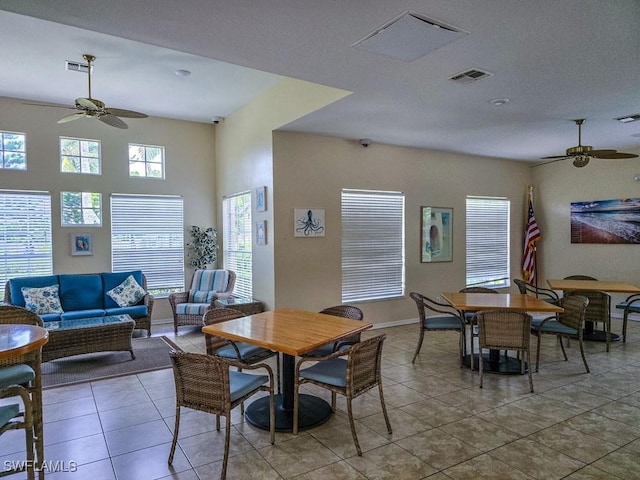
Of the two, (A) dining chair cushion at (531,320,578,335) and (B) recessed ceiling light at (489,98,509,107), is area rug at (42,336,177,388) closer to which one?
(A) dining chair cushion at (531,320,578,335)

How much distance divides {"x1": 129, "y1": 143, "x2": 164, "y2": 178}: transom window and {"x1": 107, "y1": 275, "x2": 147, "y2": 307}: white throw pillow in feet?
6.22

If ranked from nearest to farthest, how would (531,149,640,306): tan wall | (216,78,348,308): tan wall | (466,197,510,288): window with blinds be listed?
(216,78,348,308): tan wall < (531,149,640,306): tan wall < (466,197,510,288): window with blinds

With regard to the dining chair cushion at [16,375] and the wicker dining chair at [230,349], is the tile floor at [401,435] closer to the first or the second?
the wicker dining chair at [230,349]

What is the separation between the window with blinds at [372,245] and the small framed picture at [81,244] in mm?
4060

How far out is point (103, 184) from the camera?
6551 millimetres

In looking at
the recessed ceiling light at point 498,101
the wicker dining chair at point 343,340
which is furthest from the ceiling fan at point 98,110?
the recessed ceiling light at point 498,101

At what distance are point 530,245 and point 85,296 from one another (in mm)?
7998

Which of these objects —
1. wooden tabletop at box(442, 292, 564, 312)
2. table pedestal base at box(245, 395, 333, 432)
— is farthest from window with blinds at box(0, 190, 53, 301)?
wooden tabletop at box(442, 292, 564, 312)

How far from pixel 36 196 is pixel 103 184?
3.05 feet

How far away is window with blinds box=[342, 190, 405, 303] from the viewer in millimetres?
6145

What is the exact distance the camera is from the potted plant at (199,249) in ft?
23.8

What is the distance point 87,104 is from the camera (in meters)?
4.14

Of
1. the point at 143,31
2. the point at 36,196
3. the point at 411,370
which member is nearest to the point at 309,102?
the point at 143,31

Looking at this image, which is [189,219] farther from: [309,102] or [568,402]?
[568,402]
